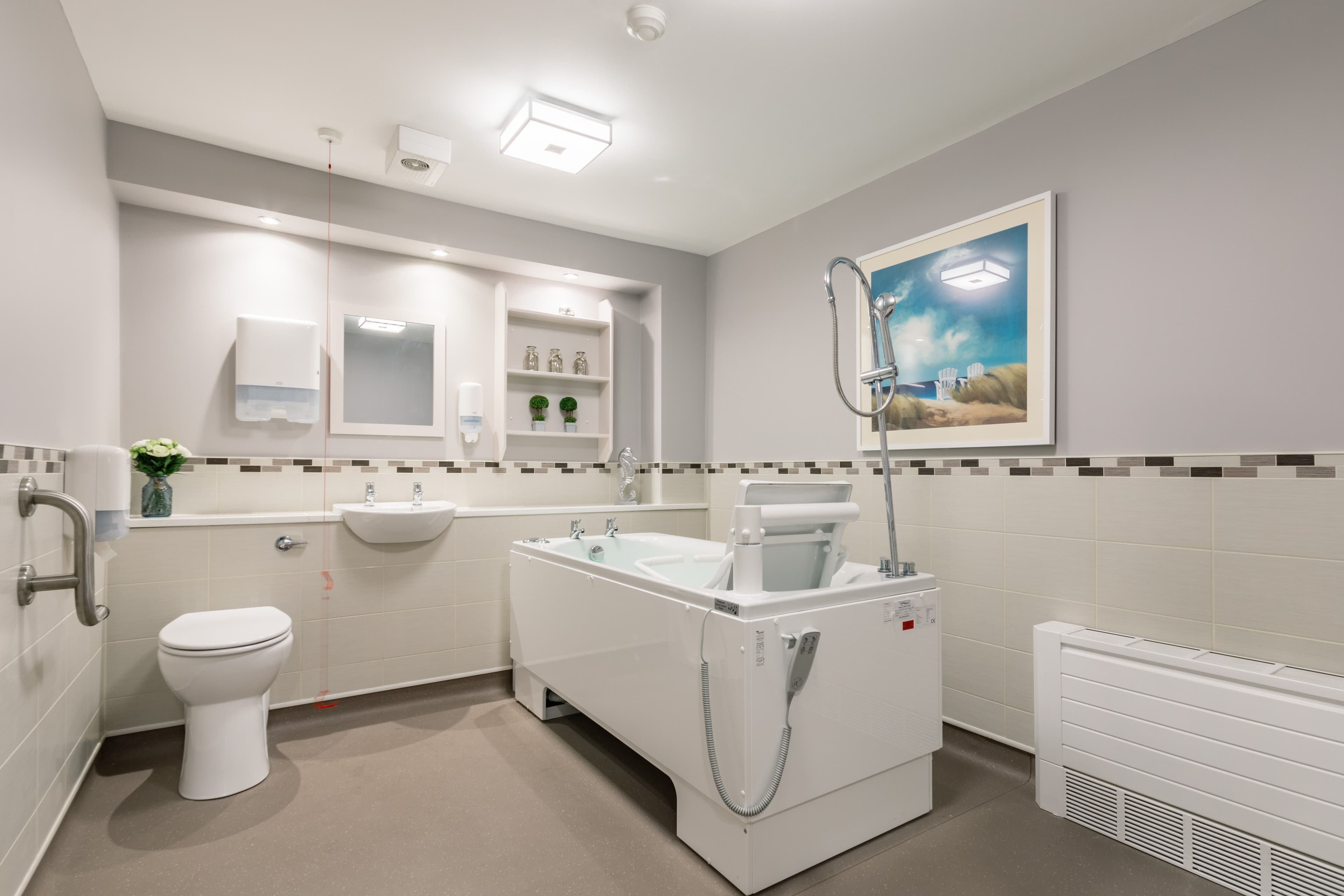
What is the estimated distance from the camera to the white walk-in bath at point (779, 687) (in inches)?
64.3

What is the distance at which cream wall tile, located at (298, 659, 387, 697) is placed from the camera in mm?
2844

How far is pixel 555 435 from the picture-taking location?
3.71 m

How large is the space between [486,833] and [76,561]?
1295 millimetres

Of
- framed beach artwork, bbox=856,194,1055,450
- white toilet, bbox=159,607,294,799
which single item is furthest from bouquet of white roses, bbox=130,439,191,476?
framed beach artwork, bbox=856,194,1055,450

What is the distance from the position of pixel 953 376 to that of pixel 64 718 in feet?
10.3


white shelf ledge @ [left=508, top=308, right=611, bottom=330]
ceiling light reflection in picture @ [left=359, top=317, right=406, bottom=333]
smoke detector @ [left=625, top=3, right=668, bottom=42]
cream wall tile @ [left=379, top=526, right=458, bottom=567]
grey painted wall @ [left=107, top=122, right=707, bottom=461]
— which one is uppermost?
smoke detector @ [left=625, top=3, right=668, bottom=42]

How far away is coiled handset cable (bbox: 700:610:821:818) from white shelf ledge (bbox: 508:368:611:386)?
227 cm

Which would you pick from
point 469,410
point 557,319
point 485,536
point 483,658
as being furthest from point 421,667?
point 557,319

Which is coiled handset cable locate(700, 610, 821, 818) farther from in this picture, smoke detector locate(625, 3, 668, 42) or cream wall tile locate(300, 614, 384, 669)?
cream wall tile locate(300, 614, 384, 669)

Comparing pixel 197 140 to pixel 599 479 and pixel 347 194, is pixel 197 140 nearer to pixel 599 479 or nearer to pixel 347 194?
pixel 347 194

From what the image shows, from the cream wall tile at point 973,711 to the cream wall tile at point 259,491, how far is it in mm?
2940

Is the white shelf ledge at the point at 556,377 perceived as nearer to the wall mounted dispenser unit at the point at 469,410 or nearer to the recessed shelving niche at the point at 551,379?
the recessed shelving niche at the point at 551,379

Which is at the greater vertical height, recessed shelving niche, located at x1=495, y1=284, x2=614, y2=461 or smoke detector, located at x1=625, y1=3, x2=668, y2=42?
smoke detector, located at x1=625, y1=3, x2=668, y2=42

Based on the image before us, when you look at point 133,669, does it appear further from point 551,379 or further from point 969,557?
point 969,557
